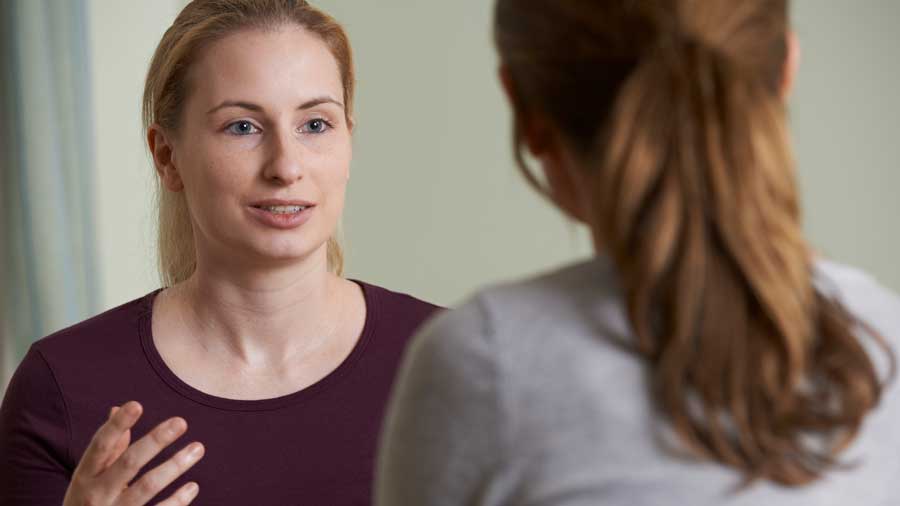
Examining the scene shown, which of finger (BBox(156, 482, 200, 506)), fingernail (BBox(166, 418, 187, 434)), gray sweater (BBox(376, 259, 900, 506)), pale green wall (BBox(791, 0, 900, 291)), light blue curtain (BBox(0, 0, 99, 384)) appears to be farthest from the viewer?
light blue curtain (BBox(0, 0, 99, 384))

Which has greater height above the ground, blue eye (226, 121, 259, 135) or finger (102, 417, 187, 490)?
blue eye (226, 121, 259, 135)

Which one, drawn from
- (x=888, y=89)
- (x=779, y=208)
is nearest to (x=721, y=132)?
(x=779, y=208)

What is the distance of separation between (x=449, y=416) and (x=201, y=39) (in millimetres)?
1039

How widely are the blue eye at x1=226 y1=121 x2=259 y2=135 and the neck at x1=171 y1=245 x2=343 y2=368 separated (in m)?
0.19

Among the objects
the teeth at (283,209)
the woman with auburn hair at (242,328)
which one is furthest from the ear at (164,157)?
the teeth at (283,209)

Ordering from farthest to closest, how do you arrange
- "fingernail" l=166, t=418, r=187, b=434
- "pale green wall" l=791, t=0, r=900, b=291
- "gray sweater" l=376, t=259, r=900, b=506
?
1. "pale green wall" l=791, t=0, r=900, b=291
2. "fingernail" l=166, t=418, r=187, b=434
3. "gray sweater" l=376, t=259, r=900, b=506

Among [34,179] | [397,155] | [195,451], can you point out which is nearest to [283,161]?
[195,451]

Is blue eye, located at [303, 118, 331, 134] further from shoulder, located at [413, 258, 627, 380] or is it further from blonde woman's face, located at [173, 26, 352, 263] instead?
shoulder, located at [413, 258, 627, 380]

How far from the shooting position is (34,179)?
2.85 meters

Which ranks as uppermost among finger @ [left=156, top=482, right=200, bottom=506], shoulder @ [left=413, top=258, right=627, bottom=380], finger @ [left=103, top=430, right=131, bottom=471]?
shoulder @ [left=413, top=258, right=627, bottom=380]

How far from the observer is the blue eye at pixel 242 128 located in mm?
1562

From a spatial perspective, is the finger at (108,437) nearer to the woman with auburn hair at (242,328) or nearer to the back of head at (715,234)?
the woman with auburn hair at (242,328)

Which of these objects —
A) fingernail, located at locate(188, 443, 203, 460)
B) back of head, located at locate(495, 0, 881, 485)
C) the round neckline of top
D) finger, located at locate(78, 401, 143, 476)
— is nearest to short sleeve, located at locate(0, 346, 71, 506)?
the round neckline of top

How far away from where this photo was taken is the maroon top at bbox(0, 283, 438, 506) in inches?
60.9
